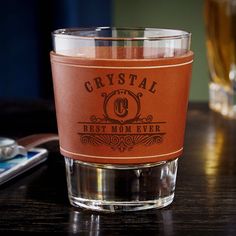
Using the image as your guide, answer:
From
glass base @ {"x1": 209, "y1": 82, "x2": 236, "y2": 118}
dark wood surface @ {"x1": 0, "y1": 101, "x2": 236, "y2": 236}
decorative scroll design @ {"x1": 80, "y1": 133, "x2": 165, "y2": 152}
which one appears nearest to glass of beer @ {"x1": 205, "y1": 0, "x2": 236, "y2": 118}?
glass base @ {"x1": 209, "y1": 82, "x2": 236, "y2": 118}

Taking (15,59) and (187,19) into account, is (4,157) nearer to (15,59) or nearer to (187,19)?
(15,59)

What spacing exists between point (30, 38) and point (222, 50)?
2.07 ft

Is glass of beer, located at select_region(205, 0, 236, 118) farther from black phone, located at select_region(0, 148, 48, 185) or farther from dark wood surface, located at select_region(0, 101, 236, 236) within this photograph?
black phone, located at select_region(0, 148, 48, 185)

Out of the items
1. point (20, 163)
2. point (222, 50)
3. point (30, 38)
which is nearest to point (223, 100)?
point (222, 50)

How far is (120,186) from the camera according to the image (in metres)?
0.51

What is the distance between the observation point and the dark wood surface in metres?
0.48

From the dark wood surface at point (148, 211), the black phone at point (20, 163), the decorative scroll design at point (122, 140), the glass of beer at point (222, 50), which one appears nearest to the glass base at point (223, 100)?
the glass of beer at point (222, 50)

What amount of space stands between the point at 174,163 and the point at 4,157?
6.9 inches

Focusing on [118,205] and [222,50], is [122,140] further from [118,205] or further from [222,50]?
[222,50]

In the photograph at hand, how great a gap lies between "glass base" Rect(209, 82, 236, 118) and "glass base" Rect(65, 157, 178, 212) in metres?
0.46

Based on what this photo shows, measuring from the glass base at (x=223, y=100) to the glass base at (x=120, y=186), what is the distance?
459 mm

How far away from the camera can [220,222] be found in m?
0.49

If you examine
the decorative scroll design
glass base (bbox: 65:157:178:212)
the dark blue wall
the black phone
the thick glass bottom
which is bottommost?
the dark blue wall

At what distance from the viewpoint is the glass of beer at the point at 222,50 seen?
101cm
